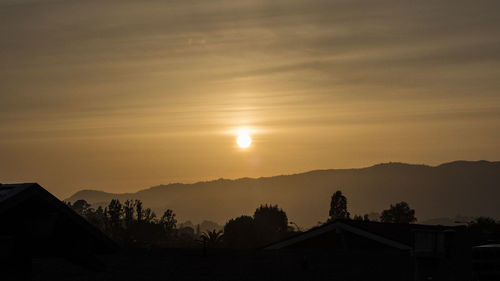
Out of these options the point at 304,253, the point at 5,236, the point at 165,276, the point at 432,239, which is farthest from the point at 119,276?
the point at 5,236

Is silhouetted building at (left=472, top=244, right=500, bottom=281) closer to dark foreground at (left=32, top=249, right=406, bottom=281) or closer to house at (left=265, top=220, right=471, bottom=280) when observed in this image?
house at (left=265, top=220, right=471, bottom=280)

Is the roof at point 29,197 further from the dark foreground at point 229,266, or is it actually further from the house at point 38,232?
the dark foreground at point 229,266

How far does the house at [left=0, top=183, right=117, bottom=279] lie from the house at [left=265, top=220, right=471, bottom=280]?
42.6 ft

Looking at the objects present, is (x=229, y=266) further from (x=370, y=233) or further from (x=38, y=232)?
(x=38, y=232)

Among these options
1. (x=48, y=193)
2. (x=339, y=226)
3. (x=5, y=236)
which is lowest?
(x=5, y=236)

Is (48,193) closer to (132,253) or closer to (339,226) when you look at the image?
(132,253)

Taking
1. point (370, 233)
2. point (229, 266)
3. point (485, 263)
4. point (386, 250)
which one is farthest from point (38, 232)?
point (370, 233)

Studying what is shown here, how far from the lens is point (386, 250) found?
2995 centimetres

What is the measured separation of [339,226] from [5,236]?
22.5m

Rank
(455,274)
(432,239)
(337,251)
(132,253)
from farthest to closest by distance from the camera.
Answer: (337,251) → (132,253) → (455,274) → (432,239)

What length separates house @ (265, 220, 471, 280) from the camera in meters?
21.8

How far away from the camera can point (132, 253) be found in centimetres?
2575

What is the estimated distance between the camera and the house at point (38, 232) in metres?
9.87

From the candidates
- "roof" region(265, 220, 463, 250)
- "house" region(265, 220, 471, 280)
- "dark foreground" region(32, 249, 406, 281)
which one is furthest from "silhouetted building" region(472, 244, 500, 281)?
"roof" region(265, 220, 463, 250)
